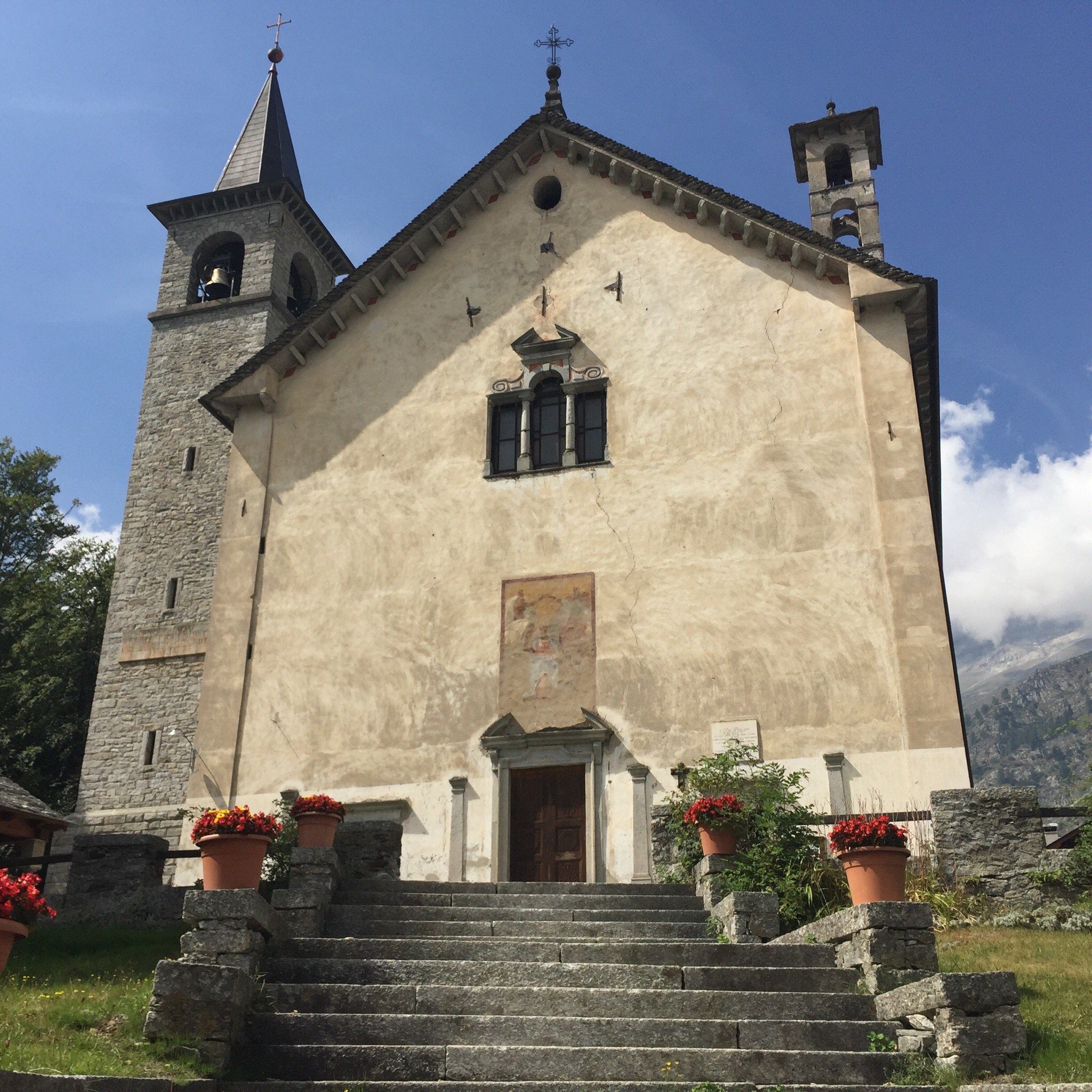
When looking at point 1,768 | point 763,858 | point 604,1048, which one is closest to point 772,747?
point 763,858

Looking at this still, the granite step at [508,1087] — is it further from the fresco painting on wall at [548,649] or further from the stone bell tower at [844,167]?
the stone bell tower at [844,167]

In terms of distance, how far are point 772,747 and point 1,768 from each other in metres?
20.9

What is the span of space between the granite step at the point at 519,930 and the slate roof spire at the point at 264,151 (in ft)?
79.2

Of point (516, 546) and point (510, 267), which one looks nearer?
point (516, 546)

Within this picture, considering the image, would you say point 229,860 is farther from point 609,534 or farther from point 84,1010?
point 609,534

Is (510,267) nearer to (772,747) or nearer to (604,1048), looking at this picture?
(772,747)

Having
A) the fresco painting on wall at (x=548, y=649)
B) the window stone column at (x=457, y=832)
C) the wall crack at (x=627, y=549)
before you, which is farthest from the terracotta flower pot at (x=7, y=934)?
the wall crack at (x=627, y=549)

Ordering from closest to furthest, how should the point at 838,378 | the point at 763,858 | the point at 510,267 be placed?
the point at 763,858, the point at 838,378, the point at 510,267

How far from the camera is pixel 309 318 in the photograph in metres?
20.2

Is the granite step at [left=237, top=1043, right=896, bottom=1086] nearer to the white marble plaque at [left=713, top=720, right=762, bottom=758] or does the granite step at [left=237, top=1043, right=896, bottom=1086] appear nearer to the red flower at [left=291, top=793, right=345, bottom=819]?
the red flower at [left=291, top=793, right=345, bottom=819]

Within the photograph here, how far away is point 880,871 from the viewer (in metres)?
9.57

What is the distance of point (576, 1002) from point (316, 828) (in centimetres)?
484

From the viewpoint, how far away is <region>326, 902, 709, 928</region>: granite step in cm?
1097

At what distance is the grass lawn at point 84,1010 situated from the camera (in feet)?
23.6
